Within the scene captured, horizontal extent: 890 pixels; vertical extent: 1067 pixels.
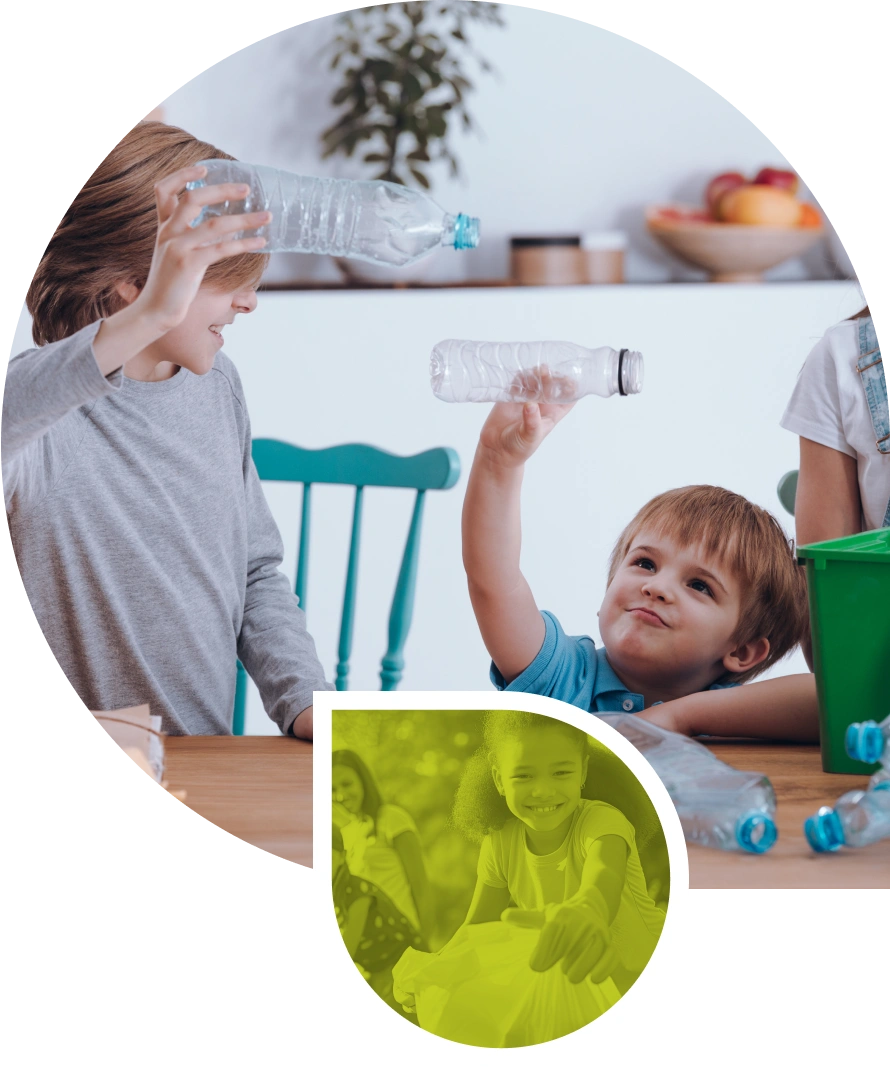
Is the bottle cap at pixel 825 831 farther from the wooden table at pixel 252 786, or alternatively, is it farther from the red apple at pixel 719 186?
the red apple at pixel 719 186

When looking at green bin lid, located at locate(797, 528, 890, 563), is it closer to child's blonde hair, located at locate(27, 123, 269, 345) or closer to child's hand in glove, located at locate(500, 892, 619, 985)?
child's hand in glove, located at locate(500, 892, 619, 985)

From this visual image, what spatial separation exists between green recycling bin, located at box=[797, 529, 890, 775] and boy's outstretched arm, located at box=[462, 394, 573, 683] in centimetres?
25

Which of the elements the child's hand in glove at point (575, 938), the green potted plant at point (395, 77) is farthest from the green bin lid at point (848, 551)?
the green potted plant at point (395, 77)

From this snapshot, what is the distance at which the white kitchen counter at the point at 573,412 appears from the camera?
112 centimetres

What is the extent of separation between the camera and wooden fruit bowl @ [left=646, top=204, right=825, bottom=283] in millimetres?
1133

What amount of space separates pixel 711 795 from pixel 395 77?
0.71 meters

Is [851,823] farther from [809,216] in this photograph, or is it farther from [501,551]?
[809,216]

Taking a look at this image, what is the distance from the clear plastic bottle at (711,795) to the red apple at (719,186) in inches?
19.5

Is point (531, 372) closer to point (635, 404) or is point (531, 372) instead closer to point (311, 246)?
point (635, 404)

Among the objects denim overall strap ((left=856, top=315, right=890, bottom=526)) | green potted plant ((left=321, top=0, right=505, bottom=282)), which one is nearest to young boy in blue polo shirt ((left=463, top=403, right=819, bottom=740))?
denim overall strap ((left=856, top=315, right=890, bottom=526))

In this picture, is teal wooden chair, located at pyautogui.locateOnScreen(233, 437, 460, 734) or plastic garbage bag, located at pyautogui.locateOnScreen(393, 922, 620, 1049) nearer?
plastic garbage bag, located at pyautogui.locateOnScreen(393, 922, 620, 1049)

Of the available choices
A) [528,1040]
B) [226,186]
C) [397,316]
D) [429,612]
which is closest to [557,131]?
[397,316]

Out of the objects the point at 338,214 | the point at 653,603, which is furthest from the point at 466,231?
the point at 653,603

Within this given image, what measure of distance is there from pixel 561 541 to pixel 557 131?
386 millimetres
